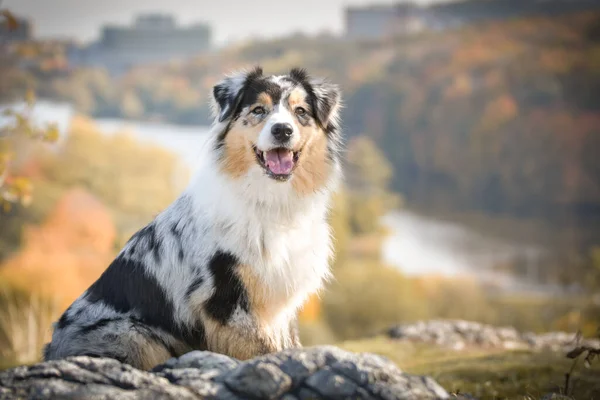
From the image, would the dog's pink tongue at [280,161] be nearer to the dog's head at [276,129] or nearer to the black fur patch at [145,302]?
the dog's head at [276,129]

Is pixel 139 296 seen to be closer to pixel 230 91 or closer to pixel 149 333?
pixel 149 333

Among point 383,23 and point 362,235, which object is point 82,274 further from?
point 383,23

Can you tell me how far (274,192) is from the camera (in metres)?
5.00

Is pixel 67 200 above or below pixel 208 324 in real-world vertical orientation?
below

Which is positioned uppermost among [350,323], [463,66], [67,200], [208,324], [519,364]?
[463,66]

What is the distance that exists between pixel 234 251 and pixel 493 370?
432 centimetres

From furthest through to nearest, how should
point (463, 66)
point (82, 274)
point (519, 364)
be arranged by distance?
point (463, 66)
point (82, 274)
point (519, 364)

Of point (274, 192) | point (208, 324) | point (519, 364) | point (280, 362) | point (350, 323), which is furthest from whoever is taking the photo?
point (350, 323)

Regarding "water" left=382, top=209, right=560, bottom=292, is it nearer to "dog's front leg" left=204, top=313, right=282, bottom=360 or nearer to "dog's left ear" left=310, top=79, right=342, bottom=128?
"dog's left ear" left=310, top=79, right=342, bottom=128

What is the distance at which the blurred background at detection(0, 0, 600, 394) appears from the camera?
101 feet

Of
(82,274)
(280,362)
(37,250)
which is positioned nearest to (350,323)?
(82,274)

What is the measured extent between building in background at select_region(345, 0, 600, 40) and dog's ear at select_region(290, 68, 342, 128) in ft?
136

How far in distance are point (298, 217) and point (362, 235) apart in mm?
35768

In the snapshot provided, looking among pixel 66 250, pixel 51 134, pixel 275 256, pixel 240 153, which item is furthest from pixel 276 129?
pixel 66 250
